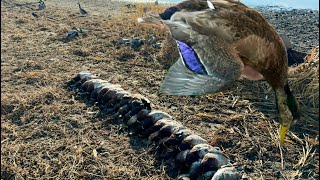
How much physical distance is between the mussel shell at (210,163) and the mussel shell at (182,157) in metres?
0.25

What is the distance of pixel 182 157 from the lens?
11.6 ft

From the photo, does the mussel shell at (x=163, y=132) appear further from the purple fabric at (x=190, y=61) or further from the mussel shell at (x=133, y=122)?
the purple fabric at (x=190, y=61)

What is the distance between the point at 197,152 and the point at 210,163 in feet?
0.71

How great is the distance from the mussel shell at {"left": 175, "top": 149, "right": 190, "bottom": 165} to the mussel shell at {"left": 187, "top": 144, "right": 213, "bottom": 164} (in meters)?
0.07

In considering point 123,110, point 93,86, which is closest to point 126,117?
point 123,110

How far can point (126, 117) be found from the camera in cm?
456

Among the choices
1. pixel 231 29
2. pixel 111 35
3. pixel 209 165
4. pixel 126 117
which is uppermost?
pixel 231 29

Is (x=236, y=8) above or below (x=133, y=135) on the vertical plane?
above

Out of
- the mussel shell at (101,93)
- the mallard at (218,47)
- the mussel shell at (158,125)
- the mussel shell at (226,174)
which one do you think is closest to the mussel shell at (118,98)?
the mussel shell at (101,93)

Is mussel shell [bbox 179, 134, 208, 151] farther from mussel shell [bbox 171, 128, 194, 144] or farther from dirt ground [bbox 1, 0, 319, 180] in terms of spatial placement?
dirt ground [bbox 1, 0, 319, 180]

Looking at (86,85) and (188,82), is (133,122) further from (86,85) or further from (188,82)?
(188,82)

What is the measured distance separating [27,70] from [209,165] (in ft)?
14.4

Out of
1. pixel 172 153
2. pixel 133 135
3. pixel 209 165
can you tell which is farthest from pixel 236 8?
pixel 133 135

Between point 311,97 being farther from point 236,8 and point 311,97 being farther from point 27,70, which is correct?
point 27,70
